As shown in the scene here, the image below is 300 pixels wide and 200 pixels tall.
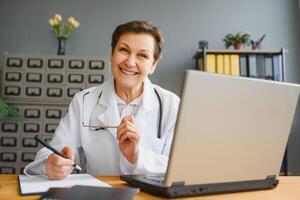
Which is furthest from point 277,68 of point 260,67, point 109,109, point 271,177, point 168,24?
point 271,177

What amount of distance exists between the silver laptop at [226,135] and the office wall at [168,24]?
2.49 m

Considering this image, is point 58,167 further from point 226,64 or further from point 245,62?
point 245,62

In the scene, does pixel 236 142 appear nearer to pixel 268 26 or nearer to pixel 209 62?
pixel 209 62

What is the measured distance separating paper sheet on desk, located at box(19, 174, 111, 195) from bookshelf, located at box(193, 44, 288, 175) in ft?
7.23

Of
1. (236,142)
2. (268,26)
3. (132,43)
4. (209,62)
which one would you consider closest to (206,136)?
(236,142)

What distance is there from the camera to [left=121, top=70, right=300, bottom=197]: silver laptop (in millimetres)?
627

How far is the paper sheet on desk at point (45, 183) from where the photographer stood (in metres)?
0.73

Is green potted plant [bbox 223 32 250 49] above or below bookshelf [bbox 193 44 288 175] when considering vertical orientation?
above

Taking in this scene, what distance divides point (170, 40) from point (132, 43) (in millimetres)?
2160

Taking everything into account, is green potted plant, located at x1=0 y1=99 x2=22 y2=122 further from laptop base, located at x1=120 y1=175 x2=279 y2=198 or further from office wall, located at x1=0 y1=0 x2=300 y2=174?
laptop base, located at x1=120 y1=175 x2=279 y2=198

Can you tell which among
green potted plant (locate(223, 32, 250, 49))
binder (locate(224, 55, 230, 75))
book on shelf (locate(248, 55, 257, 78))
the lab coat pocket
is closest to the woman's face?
the lab coat pocket

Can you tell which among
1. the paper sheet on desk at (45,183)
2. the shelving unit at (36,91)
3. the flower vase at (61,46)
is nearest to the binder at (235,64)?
the shelving unit at (36,91)

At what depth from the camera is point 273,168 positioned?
0.81 metres

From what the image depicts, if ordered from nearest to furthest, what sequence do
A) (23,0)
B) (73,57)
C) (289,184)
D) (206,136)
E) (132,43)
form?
(206,136) < (289,184) < (132,43) < (73,57) < (23,0)
